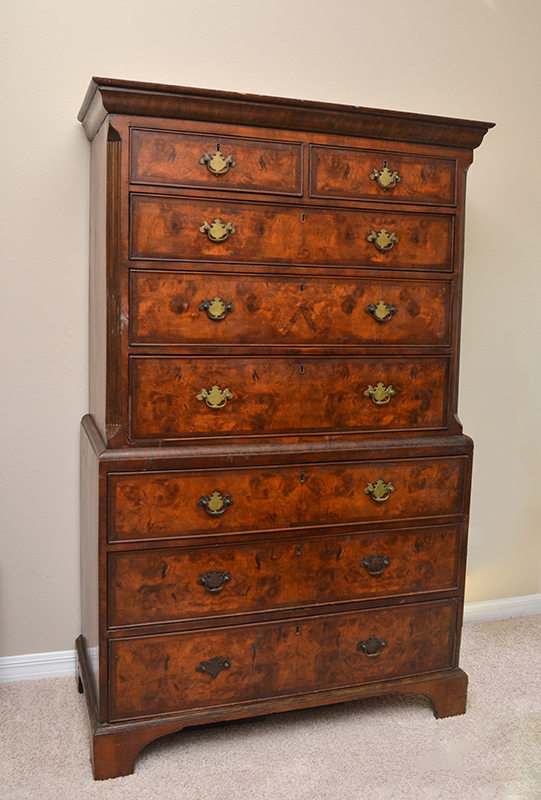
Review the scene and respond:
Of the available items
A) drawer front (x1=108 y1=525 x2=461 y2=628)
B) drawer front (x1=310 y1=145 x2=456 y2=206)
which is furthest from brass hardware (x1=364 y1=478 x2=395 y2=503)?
drawer front (x1=310 y1=145 x2=456 y2=206)

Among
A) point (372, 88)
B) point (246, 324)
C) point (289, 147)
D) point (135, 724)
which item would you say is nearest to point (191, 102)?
point (289, 147)

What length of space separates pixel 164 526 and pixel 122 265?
2.42 ft

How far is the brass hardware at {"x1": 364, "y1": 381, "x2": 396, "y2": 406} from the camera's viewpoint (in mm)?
2223

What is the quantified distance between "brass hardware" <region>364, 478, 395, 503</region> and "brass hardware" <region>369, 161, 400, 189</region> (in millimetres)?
906

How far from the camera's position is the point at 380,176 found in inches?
85.0

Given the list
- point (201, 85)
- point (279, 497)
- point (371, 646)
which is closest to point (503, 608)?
point (371, 646)

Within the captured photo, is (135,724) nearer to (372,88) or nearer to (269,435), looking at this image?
(269,435)

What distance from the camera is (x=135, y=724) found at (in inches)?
81.0

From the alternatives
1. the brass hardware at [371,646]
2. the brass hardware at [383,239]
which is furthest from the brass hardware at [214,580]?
the brass hardware at [383,239]

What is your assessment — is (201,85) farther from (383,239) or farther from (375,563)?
(375,563)

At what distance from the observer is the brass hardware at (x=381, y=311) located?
2195mm

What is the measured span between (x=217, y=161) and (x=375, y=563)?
1.30m

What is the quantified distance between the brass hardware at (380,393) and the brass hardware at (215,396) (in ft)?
1.49

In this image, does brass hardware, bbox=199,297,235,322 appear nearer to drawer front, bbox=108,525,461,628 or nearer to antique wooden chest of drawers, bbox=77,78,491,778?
antique wooden chest of drawers, bbox=77,78,491,778
